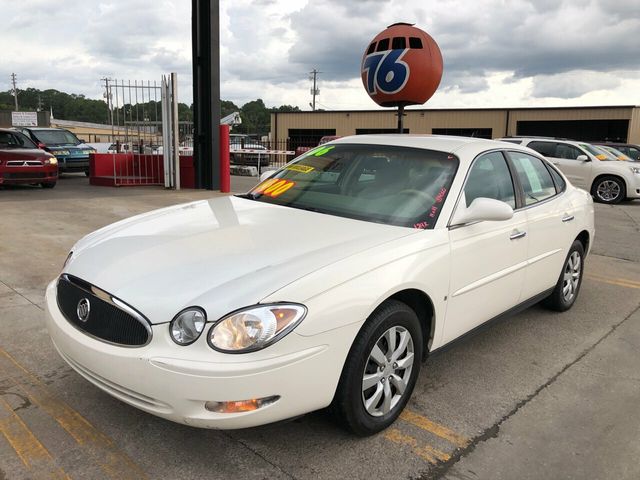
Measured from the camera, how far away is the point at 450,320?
3156mm

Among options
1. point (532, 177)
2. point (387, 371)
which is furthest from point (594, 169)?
point (387, 371)

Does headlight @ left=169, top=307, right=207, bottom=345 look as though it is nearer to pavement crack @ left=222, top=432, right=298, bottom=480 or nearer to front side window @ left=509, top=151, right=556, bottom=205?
pavement crack @ left=222, top=432, right=298, bottom=480

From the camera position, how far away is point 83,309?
262cm

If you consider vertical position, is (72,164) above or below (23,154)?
below

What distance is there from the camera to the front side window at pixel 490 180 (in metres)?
3.50

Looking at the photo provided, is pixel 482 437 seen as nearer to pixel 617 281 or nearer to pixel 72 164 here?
pixel 617 281

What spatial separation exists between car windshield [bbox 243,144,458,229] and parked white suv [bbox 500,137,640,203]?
35.5ft

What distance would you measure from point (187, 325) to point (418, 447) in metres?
1.34

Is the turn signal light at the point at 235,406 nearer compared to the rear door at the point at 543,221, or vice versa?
the turn signal light at the point at 235,406

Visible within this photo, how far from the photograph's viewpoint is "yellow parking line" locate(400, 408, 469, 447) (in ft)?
9.10

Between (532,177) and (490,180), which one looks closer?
(490,180)

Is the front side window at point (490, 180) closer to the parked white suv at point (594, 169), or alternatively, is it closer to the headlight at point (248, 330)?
the headlight at point (248, 330)

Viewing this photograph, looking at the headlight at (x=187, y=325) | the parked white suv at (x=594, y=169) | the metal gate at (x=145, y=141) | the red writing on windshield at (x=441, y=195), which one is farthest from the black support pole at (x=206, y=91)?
the headlight at (x=187, y=325)

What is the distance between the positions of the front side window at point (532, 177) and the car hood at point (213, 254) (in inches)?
61.4
